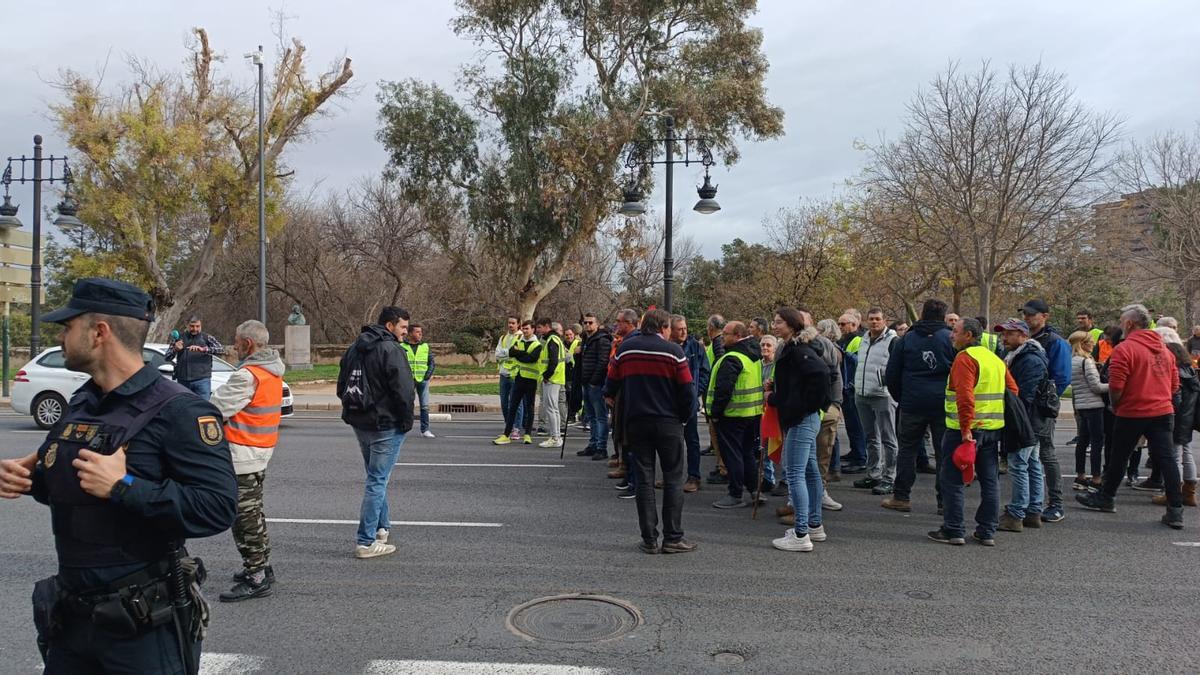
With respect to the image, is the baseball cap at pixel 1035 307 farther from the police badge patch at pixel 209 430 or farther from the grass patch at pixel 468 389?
the grass patch at pixel 468 389

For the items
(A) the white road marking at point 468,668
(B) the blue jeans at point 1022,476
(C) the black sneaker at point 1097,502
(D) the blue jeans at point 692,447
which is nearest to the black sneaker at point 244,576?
(A) the white road marking at point 468,668

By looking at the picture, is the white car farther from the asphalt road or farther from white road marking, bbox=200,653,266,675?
white road marking, bbox=200,653,266,675

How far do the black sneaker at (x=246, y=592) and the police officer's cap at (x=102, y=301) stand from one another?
3.06 metres

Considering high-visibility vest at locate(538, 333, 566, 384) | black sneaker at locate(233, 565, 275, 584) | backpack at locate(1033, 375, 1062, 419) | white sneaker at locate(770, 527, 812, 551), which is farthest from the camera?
high-visibility vest at locate(538, 333, 566, 384)

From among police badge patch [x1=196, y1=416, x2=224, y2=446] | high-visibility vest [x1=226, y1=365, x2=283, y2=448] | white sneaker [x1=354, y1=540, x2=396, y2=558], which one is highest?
police badge patch [x1=196, y1=416, x2=224, y2=446]

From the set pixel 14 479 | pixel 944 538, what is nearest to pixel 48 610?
pixel 14 479

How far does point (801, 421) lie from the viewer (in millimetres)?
6199

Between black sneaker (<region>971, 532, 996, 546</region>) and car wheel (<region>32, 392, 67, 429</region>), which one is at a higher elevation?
car wheel (<region>32, 392, 67, 429</region>)

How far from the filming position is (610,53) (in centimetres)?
2697

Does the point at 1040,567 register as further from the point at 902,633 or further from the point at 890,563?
the point at 902,633

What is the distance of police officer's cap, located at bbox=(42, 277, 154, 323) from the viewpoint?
2.33m

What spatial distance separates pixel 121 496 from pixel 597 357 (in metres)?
7.87

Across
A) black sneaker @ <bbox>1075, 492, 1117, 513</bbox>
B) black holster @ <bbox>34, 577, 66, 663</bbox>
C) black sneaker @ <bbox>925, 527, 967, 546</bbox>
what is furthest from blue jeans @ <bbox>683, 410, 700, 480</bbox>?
black holster @ <bbox>34, 577, 66, 663</bbox>

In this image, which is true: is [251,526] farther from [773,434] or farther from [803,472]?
[773,434]
